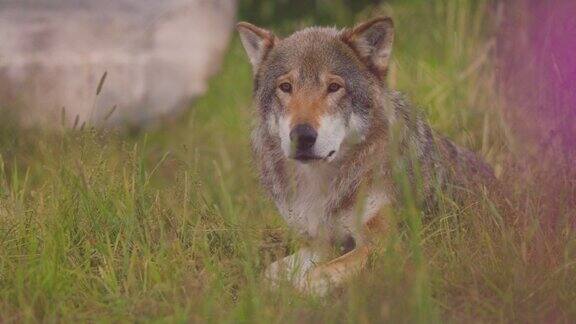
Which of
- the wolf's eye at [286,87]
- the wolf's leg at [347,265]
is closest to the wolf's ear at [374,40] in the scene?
the wolf's eye at [286,87]

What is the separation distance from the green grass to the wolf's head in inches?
17.9

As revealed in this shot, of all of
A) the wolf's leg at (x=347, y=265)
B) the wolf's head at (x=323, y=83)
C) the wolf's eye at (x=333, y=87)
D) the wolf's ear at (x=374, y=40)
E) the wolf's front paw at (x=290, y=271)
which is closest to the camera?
the wolf's front paw at (x=290, y=271)

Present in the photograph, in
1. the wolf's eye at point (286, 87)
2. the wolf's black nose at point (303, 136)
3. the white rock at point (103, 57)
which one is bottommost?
the white rock at point (103, 57)

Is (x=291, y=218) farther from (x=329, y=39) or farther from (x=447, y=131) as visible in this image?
(x=447, y=131)

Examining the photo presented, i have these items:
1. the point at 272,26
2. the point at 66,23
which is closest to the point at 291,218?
the point at 66,23

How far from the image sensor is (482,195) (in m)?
4.82

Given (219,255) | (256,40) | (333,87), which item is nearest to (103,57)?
(256,40)

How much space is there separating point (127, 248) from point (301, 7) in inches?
300

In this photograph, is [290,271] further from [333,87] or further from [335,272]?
[333,87]

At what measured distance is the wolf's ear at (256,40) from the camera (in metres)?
5.42

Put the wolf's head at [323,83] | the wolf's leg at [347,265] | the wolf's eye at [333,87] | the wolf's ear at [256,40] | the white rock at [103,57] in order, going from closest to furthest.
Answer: the wolf's leg at [347,265], the wolf's head at [323,83], the wolf's eye at [333,87], the wolf's ear at [256,40], the white rock at [103,57]

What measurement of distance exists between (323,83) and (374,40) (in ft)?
1.29

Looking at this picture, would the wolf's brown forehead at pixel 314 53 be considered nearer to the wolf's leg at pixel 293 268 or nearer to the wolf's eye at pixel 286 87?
the wolf's eye at pixel 286 87

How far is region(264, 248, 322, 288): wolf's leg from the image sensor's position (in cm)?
420
